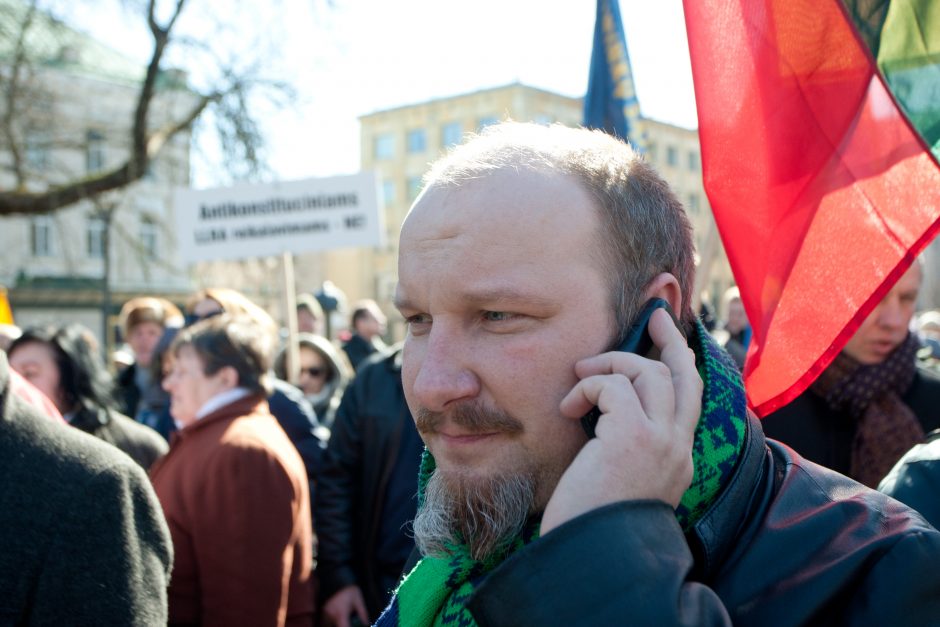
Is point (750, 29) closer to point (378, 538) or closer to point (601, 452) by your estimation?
point (601, 452)

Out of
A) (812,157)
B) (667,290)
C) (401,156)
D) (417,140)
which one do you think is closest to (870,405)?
(812,157)

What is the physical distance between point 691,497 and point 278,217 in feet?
19.5

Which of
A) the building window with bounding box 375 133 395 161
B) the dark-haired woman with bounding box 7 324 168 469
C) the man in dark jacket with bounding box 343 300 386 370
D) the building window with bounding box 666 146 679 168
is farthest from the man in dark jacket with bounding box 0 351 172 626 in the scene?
the building window with bounding box 375 133 395 161

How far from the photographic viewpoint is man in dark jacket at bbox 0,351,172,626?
75.7 inches

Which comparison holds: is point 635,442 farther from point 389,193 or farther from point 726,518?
point 389,193

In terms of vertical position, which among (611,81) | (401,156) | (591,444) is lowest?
(591,444)

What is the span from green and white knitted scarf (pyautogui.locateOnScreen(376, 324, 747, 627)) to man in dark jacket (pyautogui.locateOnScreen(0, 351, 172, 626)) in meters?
0.66

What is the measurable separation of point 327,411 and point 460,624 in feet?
16.0

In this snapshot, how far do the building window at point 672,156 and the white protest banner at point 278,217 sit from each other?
44534 mm

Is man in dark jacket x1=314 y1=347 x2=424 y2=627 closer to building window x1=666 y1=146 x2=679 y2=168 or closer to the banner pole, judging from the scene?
the banner pole

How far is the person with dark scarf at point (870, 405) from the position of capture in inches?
122

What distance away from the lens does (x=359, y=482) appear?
4074 mm

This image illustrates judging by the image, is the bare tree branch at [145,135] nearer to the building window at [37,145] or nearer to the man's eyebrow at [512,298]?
the building window at [37,145]

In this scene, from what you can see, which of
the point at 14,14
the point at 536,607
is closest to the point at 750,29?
the point at 536,607
